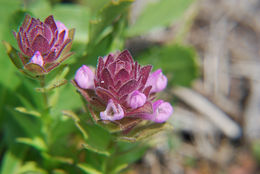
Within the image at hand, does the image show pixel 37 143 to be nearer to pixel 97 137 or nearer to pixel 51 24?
pixel 97 137

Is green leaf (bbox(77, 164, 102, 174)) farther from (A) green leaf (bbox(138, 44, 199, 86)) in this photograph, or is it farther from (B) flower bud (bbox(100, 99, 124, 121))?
(A) green leaf (bbox(138, 44, 199, 86))

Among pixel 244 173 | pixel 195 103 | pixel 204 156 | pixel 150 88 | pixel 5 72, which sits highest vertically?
pixel 5 72

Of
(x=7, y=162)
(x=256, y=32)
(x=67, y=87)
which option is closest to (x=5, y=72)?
(x=67, y=87)

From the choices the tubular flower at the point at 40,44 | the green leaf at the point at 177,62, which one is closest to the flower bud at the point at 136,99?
the tubular flower at the point at 40,44

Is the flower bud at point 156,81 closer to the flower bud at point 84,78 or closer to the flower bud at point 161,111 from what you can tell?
the flower bud at point 161,111

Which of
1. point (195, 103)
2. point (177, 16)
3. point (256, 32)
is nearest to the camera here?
point (177, 16)

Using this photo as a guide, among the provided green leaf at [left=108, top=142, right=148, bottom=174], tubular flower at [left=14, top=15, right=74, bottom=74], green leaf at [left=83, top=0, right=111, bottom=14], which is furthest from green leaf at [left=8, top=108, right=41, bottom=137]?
green leaf at [left=83, top=0, right=111, bottom=14]

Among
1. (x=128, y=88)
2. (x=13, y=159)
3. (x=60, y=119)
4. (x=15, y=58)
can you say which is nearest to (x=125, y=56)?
(x=128, y=88)

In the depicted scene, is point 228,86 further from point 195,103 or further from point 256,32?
point 256,32
